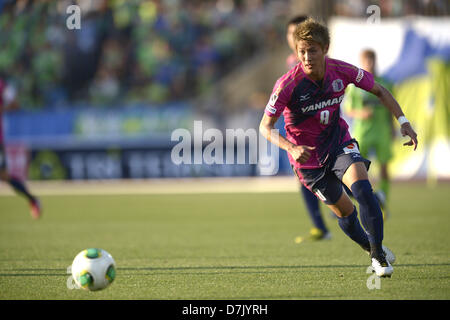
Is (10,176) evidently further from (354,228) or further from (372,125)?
(354,228)

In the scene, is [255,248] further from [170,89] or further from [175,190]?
[170,89]

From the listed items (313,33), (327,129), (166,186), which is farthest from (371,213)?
(166,186)

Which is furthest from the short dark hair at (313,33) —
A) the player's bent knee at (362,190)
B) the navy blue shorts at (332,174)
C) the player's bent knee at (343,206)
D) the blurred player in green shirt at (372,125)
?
the blurred player in green shirt at (372,125)

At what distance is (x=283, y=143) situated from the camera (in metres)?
4.90

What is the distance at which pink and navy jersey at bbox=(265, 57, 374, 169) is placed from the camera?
5.13m

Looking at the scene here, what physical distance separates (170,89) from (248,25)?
3.31 m

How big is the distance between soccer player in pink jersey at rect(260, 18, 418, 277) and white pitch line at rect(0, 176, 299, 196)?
35.6 ft

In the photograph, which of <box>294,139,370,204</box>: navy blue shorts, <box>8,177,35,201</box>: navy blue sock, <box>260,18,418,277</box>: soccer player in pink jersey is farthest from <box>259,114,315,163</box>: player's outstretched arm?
<box>8,177,35,201</box>: navy blue sock

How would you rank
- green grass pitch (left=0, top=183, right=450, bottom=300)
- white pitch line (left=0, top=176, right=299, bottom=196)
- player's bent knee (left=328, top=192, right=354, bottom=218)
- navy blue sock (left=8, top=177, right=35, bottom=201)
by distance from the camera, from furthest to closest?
white pitch line (left=0, top=176, right=299, bottom=196) < navy blue sock (left=8, top=177, right=35, bottom=201) < player's bent knee (left=328, top=192, right=354, bottom=218) < green grass pitch (left=0, top=183, right=450, bottom=300)

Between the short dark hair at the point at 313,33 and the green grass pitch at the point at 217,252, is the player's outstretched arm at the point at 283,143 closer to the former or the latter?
the short dark hair at the point at 313,33

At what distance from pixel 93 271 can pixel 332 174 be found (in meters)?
1.98

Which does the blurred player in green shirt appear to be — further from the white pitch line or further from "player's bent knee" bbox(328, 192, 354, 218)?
the white pitch line
